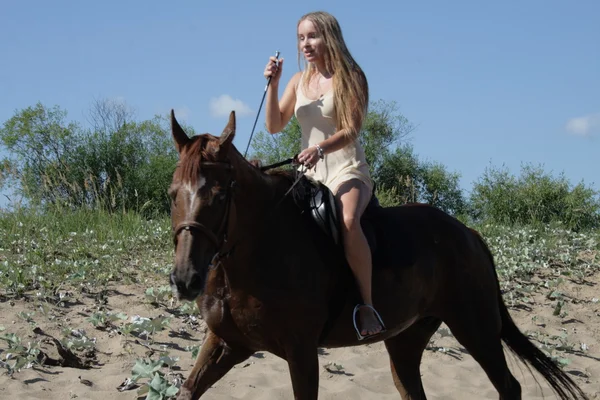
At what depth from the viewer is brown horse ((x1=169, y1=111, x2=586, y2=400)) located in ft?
11.5

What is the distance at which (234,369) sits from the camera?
6102mm

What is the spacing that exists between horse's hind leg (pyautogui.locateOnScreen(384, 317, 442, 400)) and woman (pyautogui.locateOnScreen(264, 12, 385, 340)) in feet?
3.29

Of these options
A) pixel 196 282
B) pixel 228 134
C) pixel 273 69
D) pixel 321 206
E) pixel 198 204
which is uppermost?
pixel 273 69

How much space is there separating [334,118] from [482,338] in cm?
194

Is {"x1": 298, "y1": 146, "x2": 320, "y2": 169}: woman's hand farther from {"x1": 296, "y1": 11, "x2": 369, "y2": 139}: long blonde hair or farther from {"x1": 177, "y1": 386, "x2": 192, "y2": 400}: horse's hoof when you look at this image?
{"x1": 177, "y1": 386, "x2": 192, "y2": 400}: horse's hoof

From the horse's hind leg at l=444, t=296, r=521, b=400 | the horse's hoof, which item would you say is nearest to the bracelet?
the horse's hoof

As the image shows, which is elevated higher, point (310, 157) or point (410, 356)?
point (310, 157)

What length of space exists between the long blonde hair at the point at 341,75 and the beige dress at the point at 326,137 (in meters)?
0.07

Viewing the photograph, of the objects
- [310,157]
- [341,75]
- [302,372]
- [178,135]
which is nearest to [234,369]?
[302,372]

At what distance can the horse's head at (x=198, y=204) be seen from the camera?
3254 mm

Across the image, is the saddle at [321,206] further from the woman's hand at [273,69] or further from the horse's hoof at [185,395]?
the horse's hoof at [185,395]

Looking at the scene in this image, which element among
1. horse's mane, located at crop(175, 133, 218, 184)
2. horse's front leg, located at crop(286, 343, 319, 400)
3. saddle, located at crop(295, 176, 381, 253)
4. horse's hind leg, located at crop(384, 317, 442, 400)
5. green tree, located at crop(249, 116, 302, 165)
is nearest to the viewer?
horse's mane, located at crop(175, 133, 218, 184)

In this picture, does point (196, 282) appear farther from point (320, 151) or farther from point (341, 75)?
point (341, 75)

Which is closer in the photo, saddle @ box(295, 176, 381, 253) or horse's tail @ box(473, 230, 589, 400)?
saddle @ box(295, 176, 381, 253)
